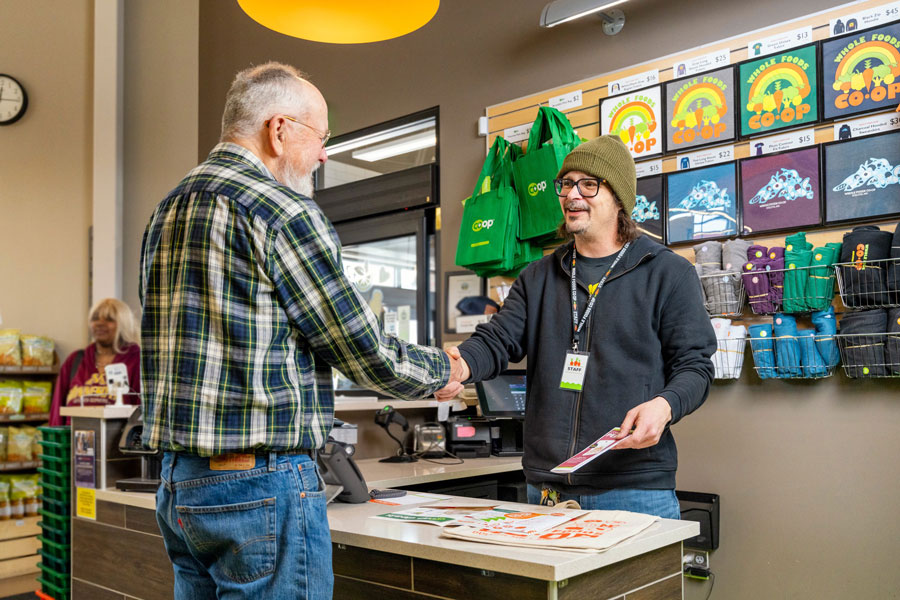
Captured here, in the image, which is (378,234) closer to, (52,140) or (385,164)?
(385,164)

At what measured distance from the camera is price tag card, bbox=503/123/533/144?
3951 mm

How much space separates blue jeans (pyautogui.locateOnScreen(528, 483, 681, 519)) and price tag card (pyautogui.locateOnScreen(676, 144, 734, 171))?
1.81 meters

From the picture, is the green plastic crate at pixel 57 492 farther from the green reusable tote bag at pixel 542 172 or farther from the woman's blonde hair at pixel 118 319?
the green reusable tote bag at pixel 542 172

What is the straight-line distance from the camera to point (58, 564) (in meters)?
3.15

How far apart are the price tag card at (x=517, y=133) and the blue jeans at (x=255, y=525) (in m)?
2.88

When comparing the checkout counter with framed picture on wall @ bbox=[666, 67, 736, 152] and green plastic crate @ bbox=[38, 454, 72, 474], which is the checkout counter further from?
framed picture on wall @ bbox=[666, 67, 736, 152]

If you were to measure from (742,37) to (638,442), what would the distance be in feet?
7.26

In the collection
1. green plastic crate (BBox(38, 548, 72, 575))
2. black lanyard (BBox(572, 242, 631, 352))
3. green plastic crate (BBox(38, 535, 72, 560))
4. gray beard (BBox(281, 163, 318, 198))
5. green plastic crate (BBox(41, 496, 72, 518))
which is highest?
gray beard (BBox(281, 163, 318, 198))

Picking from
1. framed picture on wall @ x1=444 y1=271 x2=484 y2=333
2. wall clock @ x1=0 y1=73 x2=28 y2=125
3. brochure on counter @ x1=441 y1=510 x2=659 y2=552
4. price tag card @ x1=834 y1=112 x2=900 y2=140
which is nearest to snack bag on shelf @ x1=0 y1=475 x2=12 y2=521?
wall clock @ x1=0 y1=73 x2=28 y2=125

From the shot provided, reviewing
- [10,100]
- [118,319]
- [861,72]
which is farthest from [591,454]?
[10,100]

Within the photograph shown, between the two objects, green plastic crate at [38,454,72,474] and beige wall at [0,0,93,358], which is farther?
beige wall at [0,0,93,358]

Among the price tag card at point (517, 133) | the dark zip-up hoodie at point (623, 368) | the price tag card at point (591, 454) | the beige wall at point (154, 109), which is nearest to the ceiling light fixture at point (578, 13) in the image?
the price tag card at point (517, 133)

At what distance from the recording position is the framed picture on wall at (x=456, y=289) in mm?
4191

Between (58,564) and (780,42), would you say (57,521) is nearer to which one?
(58,564)
